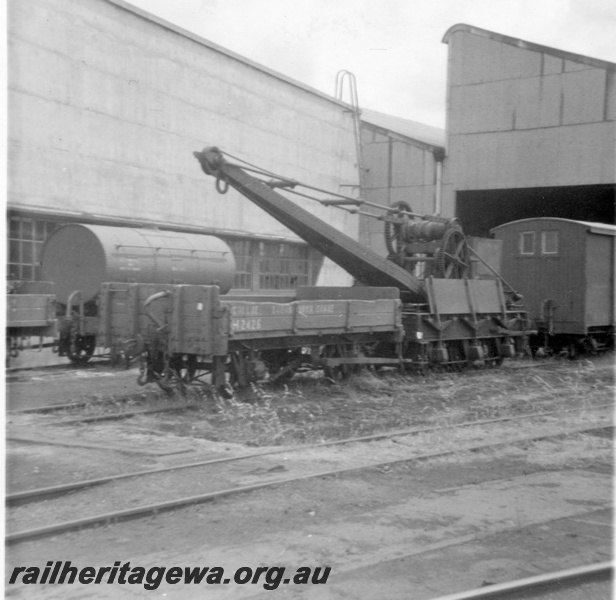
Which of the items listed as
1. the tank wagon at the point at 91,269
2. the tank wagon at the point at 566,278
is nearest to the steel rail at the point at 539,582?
the tank wagon at the point at 91,269

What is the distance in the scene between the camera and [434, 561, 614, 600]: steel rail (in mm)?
4160

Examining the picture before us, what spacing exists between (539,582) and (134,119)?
16470 millimetres

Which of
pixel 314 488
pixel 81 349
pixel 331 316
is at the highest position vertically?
pixel 331 316

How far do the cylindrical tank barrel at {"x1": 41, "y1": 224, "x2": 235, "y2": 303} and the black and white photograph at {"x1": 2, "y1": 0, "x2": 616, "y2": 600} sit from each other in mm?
49

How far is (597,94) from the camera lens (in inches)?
869

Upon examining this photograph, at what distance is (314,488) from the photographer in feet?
21.2

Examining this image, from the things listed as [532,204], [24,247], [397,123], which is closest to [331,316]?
[24,247]

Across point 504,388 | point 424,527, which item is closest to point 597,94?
point 504,388

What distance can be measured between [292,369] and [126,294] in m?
2.75

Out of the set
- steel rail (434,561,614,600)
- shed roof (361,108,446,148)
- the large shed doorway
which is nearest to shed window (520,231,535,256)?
the large shed doorway

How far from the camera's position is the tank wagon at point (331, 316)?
9.98m

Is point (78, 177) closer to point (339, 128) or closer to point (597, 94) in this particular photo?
point (339, 128)

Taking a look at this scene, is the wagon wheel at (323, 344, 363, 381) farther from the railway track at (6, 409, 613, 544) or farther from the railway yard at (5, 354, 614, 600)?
the railway track at (6, 409, 613, 544)

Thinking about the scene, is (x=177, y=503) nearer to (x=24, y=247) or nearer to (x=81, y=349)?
(x=81, y=349)
